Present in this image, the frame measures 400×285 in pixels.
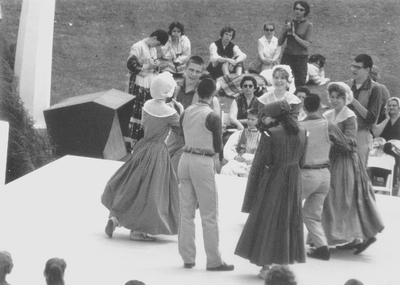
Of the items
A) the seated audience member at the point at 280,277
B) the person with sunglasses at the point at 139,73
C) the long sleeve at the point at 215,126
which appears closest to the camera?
the seated audience member at the point at 280,277

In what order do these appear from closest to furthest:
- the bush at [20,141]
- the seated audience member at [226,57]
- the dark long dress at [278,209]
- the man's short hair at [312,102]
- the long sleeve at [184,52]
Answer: the dark long dress at [278,209] → the man's short hair at [312,102] → the bush at [20,141] → the long sleeve at [184,52] → the seated audience member at [226,57]

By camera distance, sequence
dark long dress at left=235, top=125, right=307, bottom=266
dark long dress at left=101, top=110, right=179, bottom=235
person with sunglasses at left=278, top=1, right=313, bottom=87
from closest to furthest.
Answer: dark long dress at left=235, top=125, right=307, bottom=266
dark long dress at left=101, top=110, right=179, bottom=235
person with sunglasses at left=278, top=1, right=313, bottom=87

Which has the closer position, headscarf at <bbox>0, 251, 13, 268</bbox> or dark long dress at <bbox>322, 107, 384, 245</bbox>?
headscarf at <bbox>0, 251, 13, 268</bbox>

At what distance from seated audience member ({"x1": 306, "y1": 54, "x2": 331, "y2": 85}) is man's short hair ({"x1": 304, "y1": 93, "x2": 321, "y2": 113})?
8.32 metres

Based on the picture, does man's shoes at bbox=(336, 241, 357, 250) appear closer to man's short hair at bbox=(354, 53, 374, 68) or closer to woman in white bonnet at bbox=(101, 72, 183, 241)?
woman in white bonnet at bbox=(101, 72, 183, 241)

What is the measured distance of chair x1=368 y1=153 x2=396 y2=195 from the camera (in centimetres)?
1450

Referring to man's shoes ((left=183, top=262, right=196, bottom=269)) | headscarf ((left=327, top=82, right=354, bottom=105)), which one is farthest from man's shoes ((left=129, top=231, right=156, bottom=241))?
headscarf ((left=327, top=82, right=354, bottom=105))

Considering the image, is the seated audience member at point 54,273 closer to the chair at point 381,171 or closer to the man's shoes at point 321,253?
the man's shoes at point 321,253

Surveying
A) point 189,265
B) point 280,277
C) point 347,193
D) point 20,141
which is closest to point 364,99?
point 347,193

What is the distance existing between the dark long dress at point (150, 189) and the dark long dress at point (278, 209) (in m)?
1.31

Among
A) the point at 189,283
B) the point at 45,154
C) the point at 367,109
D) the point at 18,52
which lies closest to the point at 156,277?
the point at 189,283

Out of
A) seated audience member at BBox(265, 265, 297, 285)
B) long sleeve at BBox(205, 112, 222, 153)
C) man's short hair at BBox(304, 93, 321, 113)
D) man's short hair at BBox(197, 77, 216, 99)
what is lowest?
seated audience member at BBox(265, 265, 297, 285)

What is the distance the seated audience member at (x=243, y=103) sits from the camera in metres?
15.1

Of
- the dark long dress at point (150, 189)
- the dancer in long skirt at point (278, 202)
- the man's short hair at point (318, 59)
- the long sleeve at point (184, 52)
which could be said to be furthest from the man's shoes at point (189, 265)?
the man's short hair at point (318, 59)
